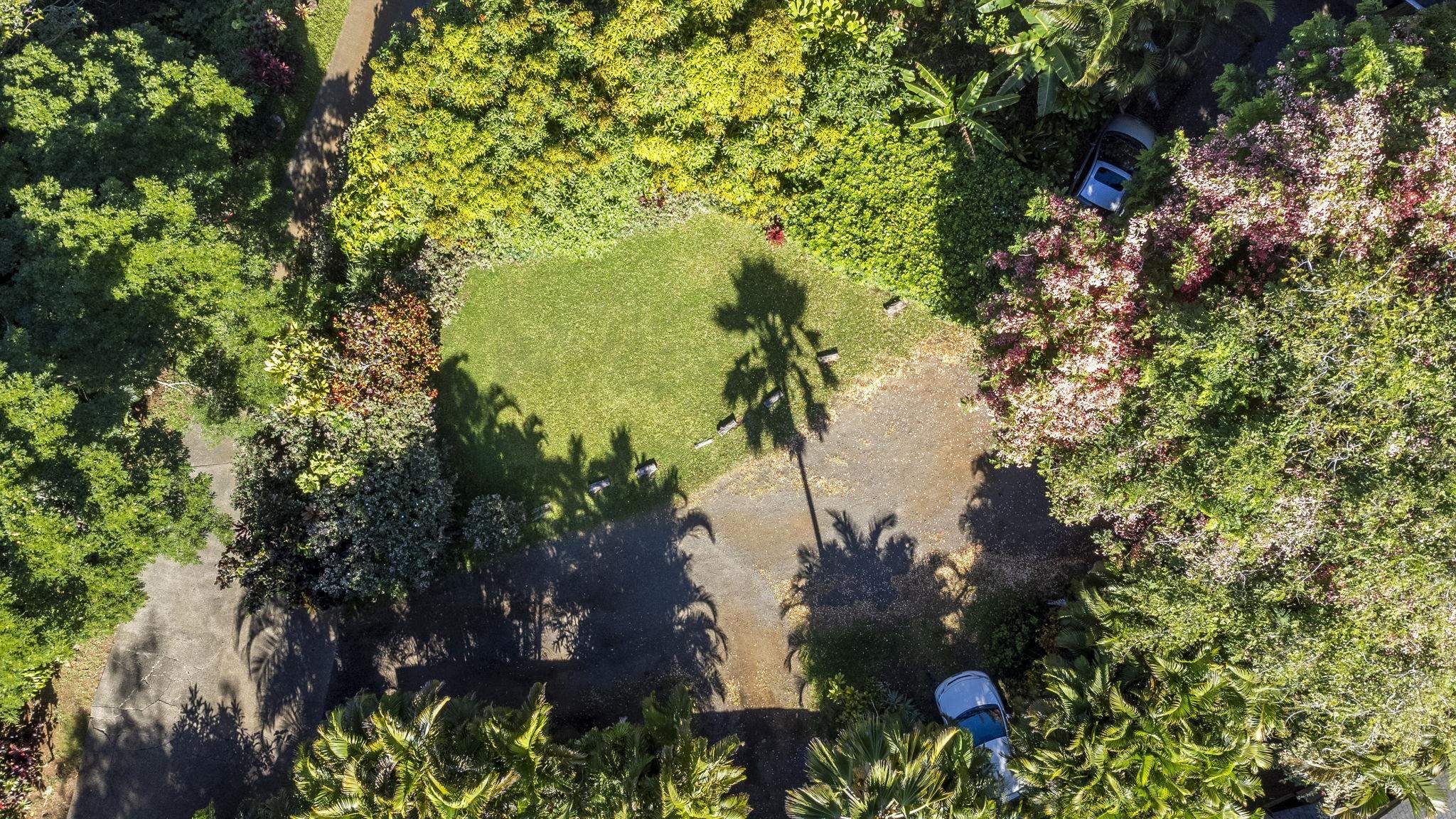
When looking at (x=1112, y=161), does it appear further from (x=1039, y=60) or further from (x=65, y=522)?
(x=65, y=522)

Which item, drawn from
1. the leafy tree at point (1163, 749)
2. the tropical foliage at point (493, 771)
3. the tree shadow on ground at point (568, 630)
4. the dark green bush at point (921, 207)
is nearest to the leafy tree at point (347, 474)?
the tree shadow on ground at point (568, 630)

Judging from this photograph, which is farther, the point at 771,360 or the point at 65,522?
the point at 771,360

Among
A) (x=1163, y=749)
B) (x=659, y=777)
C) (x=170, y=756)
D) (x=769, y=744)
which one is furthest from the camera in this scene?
(x=170, y=756)

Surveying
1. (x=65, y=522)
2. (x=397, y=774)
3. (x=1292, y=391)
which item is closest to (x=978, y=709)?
(x=1292, y=391)

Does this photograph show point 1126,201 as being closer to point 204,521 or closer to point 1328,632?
point 1328,632

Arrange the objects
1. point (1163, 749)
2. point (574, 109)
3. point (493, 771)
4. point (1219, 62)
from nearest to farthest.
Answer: point (1163, 749)
point (493, 771)
point (574, 109)
point (1219, 62)

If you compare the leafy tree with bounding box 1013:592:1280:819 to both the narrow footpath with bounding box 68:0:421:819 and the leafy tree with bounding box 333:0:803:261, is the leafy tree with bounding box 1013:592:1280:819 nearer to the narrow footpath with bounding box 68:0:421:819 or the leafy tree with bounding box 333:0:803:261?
the leafy tree with bounding box 333:0:803:261

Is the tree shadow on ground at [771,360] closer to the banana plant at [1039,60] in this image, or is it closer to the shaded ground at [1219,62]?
the banana plant at [1039,60]

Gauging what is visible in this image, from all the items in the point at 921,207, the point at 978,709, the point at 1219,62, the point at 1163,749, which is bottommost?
the point at 1163,749
